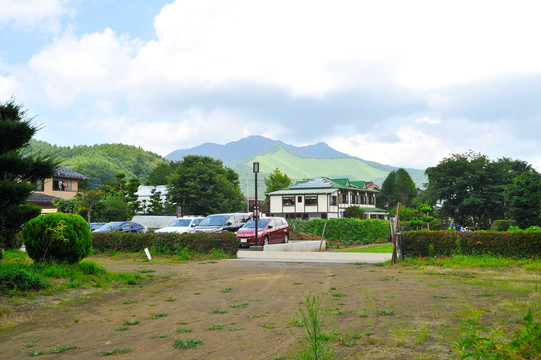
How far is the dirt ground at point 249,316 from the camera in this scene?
5.09 m

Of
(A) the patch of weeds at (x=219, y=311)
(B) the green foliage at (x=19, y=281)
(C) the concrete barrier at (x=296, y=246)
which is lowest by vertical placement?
(C) the concrete barrier at (x=296, y=246)

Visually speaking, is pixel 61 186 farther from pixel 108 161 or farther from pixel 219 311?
pixel 219 311

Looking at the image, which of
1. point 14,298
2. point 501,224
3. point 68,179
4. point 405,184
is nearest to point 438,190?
point 501,224

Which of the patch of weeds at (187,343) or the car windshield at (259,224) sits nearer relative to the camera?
the patch of weeds at (187,343)

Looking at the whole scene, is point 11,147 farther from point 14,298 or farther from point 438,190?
point 438,190

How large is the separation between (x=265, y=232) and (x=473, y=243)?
11.5m

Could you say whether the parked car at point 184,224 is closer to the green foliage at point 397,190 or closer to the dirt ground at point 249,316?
the dirt ground at point 249,316

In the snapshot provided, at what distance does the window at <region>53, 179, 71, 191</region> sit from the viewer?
169 feet

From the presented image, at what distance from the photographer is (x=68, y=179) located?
2104 inches

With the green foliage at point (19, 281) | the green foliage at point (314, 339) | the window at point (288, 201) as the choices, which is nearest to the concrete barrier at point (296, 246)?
the green foliage at point (19, 281)

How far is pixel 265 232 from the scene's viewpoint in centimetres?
2345

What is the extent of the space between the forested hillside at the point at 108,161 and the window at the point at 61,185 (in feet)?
105

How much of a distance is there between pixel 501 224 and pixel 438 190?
15.6 meters

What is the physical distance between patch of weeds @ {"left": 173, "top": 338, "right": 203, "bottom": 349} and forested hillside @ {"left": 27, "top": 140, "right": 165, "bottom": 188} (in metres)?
84.9
